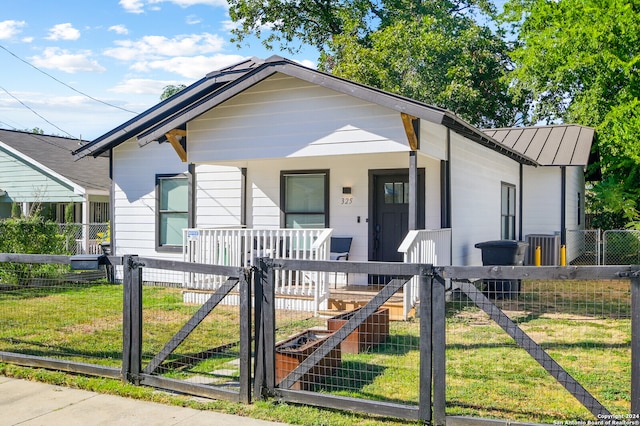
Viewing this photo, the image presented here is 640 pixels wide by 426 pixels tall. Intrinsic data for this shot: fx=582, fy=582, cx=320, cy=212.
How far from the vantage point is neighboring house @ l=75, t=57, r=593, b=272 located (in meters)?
9.07

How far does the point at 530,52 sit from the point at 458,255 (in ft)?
48.9

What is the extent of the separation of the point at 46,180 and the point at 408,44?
46.5 ft

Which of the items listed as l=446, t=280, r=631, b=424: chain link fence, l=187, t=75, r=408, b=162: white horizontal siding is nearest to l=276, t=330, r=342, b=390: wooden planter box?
l=446, t=280, r=631, b=424: chain link fence

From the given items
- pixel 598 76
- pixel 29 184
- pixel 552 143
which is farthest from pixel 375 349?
pixel 598 76

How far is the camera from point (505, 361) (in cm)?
636

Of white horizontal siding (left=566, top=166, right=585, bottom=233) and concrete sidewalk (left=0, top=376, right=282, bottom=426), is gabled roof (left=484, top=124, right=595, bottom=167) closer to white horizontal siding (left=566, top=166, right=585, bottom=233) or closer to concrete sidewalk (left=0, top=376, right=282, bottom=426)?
white horizontal siding (left=566, top=166, right=585, bottom=233)

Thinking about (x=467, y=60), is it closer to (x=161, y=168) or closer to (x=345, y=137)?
(x=161, y=168)

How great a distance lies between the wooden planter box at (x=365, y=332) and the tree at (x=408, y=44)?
16330 mm

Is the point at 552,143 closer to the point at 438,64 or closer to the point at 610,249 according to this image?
the point at 610,249

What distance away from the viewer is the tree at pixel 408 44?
75.6 ft

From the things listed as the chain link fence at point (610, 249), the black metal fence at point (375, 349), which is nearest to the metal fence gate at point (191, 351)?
the black metal fence at point (375, 349)

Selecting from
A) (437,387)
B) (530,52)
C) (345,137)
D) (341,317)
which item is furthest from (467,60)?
(437,387)

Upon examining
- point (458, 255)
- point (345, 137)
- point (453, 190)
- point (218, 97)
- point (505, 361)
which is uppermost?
point (218, 97)

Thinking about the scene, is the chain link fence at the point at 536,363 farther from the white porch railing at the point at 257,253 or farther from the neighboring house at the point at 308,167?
the white porch railing at the point at 257,253
